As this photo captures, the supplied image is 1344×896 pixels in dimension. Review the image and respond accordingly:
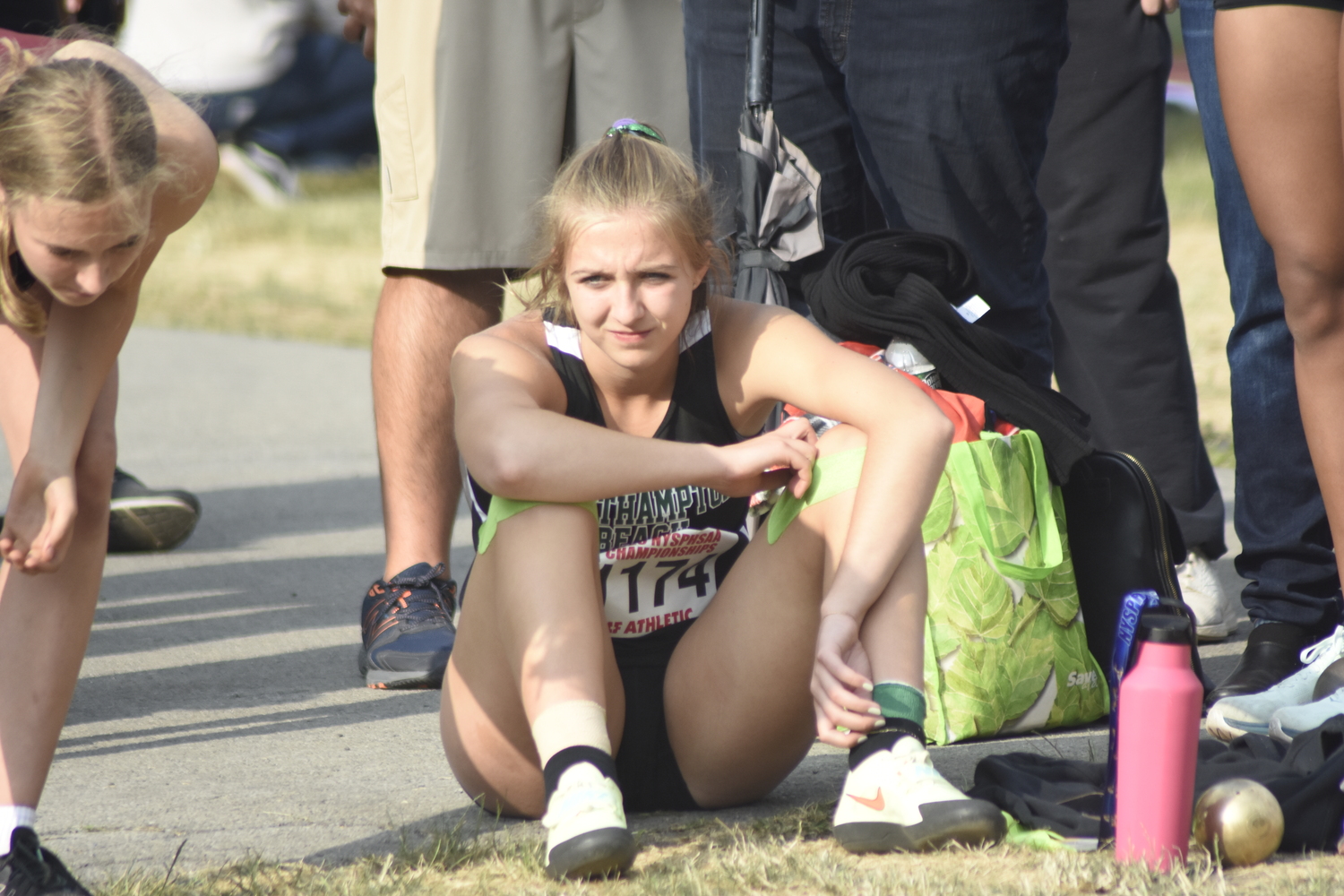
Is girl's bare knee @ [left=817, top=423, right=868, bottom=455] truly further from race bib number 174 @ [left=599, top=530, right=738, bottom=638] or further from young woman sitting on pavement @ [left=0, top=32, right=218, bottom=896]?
young woman sitting on pavement @ [left=0, top=32, right=218, bottom=896]

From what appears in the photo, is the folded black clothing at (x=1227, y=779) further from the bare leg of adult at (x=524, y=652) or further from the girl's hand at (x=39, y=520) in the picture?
the girl's hand at (x=39, y=520)

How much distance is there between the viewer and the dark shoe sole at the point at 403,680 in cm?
327

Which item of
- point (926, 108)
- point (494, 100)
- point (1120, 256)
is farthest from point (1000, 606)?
point (494, 100)

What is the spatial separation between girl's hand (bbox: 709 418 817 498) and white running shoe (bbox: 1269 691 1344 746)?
955mm

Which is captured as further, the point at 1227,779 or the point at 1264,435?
the point at 1264,435

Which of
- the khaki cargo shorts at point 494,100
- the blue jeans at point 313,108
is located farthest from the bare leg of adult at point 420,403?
the blue jeans at point 313,108

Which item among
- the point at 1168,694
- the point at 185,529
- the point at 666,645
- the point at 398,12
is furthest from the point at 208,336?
the point at 1168,694

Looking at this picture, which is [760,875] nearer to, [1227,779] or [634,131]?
[1227,779]

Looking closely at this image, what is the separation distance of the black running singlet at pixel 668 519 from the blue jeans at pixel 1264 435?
3.89 feet

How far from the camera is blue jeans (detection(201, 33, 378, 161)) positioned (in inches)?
661

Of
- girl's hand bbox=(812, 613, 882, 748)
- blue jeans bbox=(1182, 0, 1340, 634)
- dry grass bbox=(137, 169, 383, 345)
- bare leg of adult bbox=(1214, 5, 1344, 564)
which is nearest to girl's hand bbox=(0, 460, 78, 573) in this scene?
girl's hand bbox=(812, 613, 882, 748)

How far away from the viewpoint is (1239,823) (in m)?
2.15

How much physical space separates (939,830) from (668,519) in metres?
0.66

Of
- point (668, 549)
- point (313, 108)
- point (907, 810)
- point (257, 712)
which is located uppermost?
point (313, 108)
